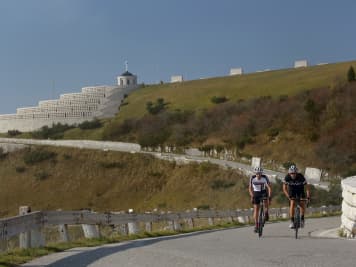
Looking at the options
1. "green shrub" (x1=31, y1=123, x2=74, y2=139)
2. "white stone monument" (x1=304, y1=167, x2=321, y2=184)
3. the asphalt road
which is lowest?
the asphalt road

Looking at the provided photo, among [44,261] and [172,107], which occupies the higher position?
[172,107]

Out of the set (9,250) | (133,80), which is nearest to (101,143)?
(133,80)

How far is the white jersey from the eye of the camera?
57.7ft

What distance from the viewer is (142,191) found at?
2840 inches

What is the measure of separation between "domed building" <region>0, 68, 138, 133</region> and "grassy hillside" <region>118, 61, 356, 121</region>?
308cm

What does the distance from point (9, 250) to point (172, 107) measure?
99.4 meters

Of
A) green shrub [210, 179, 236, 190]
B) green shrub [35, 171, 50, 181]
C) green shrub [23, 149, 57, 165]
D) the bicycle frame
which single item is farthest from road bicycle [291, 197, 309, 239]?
green shrub [23, 149, 57, 165]

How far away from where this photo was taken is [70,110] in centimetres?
12338

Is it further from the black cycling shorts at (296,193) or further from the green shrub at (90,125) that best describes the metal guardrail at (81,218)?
the green shrub at (90,125)

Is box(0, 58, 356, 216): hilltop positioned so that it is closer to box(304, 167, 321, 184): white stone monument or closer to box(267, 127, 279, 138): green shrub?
box(267, 127, 279, 138): green shrub

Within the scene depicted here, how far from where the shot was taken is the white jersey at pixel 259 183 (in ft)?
57.7

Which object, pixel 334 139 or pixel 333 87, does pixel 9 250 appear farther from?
pixel 333 87

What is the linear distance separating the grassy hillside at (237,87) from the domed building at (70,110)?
3.08 meters

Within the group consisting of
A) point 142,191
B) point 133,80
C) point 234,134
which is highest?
point 133,80
